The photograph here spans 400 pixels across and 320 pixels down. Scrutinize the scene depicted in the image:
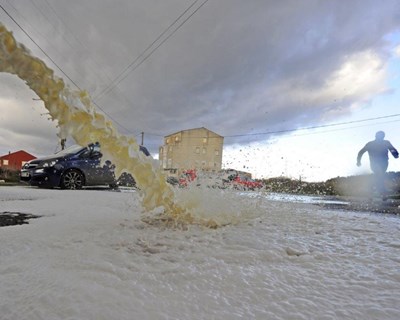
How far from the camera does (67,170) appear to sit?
8.63 m

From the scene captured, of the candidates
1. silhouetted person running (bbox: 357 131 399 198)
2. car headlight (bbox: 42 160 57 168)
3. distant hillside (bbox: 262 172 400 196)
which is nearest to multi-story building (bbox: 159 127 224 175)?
distant hillside (bbox: 262 172 400 196)

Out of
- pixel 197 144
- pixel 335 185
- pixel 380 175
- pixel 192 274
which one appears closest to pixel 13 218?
pixel 192 274

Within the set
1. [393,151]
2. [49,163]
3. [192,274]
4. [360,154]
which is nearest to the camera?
[192,274]

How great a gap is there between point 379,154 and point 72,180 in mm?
9064

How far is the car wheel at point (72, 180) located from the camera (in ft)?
28.1

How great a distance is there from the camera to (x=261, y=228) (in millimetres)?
2965

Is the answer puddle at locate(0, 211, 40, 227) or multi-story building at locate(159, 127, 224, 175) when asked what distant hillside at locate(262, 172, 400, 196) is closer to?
puddle at locate(0, 211, 40, 227)

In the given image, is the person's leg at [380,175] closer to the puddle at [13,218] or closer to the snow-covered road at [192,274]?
the snow-covered road at [192,274]

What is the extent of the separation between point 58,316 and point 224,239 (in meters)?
1.53

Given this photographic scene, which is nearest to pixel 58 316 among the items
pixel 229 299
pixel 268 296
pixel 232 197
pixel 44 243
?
pixel 229 299

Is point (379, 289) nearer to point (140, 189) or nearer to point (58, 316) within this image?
point (58, 316)

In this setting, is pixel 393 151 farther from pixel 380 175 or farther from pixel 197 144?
pixel 197 144

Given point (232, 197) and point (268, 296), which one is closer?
point (268, 296)

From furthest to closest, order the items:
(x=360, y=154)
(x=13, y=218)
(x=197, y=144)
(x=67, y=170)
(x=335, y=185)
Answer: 1. (x=197, y=144)
2. (x=335, y=185)
3. (x=360, y=154)
4. (x=67, y=170)
5. (x=13, y=218)
